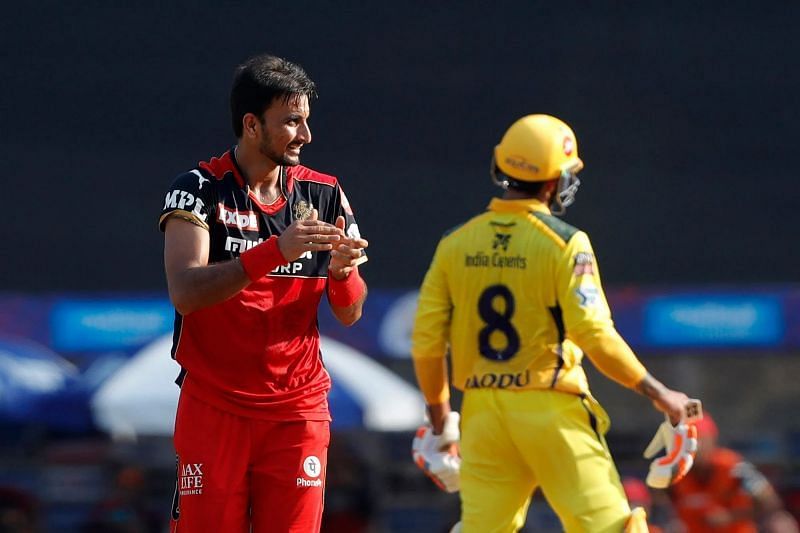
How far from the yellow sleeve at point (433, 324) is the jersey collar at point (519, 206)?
241mm

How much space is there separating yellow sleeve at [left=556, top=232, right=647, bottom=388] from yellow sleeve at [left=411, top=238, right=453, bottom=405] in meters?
0.44

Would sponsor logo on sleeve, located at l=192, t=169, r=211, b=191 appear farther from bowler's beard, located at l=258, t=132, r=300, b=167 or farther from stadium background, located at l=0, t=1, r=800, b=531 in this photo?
stadium background, located at l=0, t=1, r=800, b=531

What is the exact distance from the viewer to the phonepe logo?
12.5ft

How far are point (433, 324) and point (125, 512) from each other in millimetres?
5241

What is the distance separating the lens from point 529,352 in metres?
4.51

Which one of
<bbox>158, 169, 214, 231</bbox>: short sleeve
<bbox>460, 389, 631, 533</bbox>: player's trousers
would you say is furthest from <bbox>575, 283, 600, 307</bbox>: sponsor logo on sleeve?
<bbox>158, 169, 214, 231</bbox>: short sleeve

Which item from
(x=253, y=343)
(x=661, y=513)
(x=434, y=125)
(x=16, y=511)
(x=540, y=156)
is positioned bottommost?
(x=16, y=511)

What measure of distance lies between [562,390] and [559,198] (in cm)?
69

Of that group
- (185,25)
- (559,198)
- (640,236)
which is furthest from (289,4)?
(559,198)

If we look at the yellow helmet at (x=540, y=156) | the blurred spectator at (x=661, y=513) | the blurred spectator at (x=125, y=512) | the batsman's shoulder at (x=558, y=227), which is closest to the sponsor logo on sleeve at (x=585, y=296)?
the batsman's shoulder at (x=558, y=227)

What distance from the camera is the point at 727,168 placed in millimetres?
13805

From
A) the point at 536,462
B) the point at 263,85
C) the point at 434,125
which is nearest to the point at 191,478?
the point at 263,85

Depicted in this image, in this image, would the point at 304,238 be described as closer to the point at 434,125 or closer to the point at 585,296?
the point at 585,296

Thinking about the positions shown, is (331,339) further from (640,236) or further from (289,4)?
(289,4)
